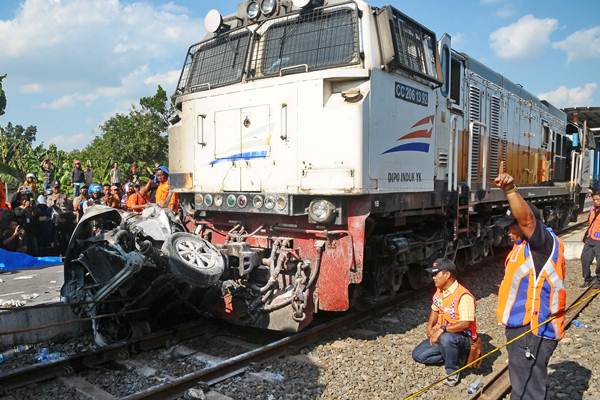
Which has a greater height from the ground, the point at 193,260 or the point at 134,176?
the point at 134,176

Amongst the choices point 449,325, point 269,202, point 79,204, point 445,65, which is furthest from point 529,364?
point 79,204

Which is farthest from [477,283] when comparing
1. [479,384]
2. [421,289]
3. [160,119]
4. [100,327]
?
[160,119]

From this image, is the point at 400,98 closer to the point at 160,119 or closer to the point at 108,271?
the point at 108,271

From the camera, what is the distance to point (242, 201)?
5625 millimetres

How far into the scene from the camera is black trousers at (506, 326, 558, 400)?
3.33 meters

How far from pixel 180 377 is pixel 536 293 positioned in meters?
2.96

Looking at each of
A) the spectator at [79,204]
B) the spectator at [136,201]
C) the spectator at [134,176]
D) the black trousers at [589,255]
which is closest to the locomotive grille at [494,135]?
the black trousers at [589,255]

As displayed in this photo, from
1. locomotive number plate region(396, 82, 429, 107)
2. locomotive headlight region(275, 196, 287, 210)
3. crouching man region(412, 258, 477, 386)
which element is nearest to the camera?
crouching man region(412, 258, 477, 386)

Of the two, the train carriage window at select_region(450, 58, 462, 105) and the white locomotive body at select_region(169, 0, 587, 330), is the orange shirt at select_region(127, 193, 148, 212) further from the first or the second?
the train carriage window at select_region(450, 58, 462, 105)

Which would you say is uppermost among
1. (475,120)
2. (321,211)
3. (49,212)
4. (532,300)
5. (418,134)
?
(475,120)

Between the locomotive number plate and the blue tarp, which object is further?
the blue tarp

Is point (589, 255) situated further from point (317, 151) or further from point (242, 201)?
point (242, 201)

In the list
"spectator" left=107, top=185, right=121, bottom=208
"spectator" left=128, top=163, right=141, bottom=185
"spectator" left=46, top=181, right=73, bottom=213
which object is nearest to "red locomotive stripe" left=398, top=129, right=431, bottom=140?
"spectator" left=107, top=185, right=121, bottom=208

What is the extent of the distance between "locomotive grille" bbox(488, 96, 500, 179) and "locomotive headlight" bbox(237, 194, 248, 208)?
4795 mm
